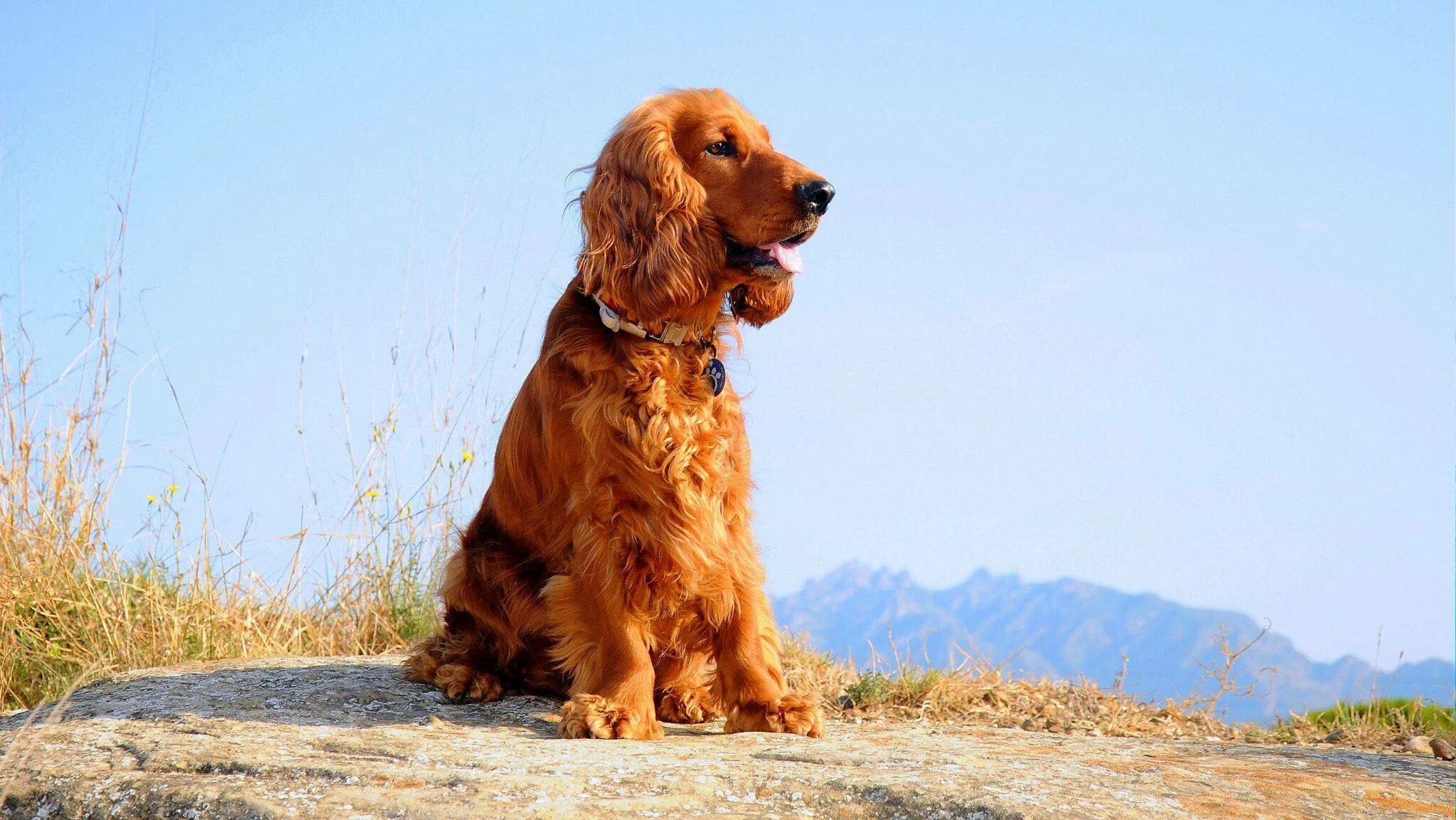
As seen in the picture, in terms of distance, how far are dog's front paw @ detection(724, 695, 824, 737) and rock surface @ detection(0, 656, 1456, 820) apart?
3.1 inches

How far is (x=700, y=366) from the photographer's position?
325cm

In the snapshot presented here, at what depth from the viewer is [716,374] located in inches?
128

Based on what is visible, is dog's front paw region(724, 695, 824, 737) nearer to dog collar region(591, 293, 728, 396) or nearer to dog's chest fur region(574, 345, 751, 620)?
dog's chest fur region(574, 345, 751, 620)

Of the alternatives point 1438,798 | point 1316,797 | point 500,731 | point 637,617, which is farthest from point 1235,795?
point 500,731

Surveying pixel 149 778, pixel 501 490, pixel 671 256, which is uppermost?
pixel 671 256

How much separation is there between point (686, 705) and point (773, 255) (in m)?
1.30

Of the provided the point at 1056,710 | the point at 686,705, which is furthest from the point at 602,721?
the point at 1056,710

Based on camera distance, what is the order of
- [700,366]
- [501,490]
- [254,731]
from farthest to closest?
[501,490] < [700,366] < [254,731]

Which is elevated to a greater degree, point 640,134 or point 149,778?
point 640,134

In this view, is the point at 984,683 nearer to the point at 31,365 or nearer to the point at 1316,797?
the point at 1316,797

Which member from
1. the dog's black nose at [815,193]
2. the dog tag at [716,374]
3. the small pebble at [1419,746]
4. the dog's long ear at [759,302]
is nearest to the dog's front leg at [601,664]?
the dog tag at [716,374]

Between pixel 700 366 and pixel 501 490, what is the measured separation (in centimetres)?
72

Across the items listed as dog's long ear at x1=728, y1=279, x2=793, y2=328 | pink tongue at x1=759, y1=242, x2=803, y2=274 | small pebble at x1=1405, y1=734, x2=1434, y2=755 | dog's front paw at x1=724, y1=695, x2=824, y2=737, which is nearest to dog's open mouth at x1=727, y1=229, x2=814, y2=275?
pink tongue at x1=759, y1=242, x2=803, y2=274

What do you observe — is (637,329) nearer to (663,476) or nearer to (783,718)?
(663,476)
